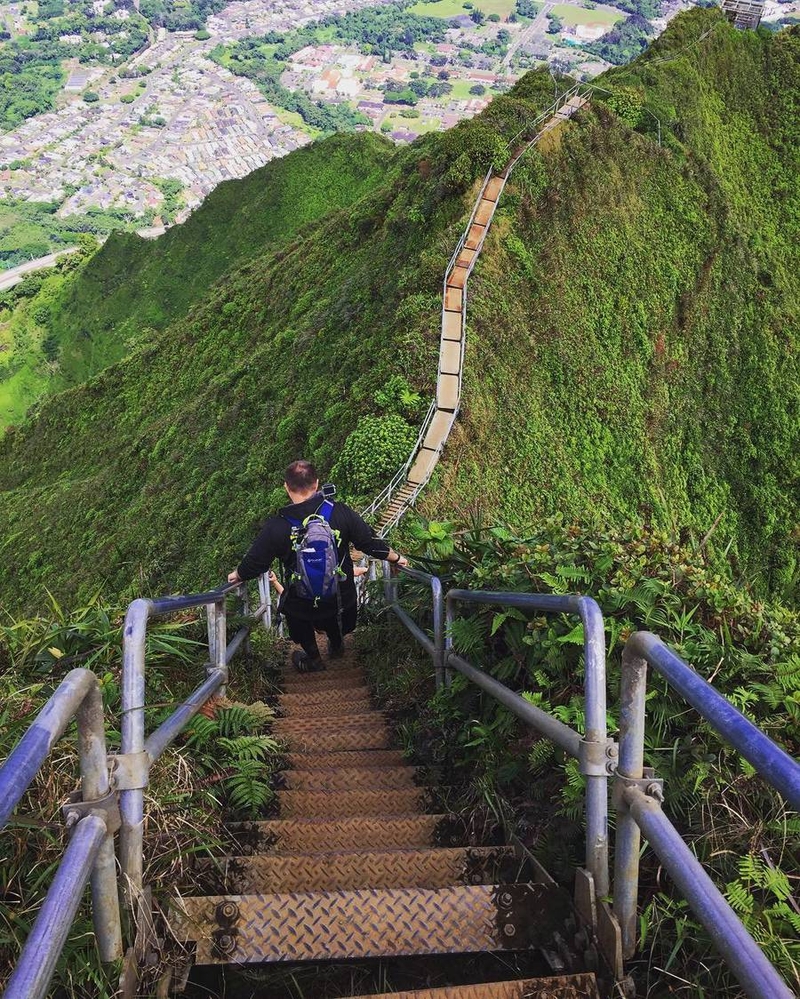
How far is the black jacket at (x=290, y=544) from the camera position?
541 centimetres

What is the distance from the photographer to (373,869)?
297 cm

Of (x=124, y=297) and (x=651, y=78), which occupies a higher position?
(x=651, y=78)

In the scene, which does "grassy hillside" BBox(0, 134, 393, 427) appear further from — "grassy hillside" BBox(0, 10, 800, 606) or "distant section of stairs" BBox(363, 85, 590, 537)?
"distant section of stairs" BBox(363, 85, 590, 537)

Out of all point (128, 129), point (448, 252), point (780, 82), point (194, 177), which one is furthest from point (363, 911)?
point (128, 129)

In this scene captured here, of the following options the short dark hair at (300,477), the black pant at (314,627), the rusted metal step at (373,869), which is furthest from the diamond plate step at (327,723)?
the rusted metal step at (373,869)

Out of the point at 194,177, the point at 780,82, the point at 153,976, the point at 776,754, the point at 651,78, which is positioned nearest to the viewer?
the point at 776,754

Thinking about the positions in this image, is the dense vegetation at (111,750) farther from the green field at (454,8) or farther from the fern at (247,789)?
the green field at (454,8)

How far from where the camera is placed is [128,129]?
142m

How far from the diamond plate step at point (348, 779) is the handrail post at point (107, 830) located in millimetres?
1631

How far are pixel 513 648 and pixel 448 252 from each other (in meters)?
17.0

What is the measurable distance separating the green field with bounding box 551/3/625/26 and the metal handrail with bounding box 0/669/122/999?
18241 centimetres

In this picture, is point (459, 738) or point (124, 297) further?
point (124, 297)

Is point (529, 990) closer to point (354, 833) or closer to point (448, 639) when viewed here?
point (354, 833)

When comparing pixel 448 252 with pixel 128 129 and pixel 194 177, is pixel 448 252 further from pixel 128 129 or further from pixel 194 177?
pixel 128 129
